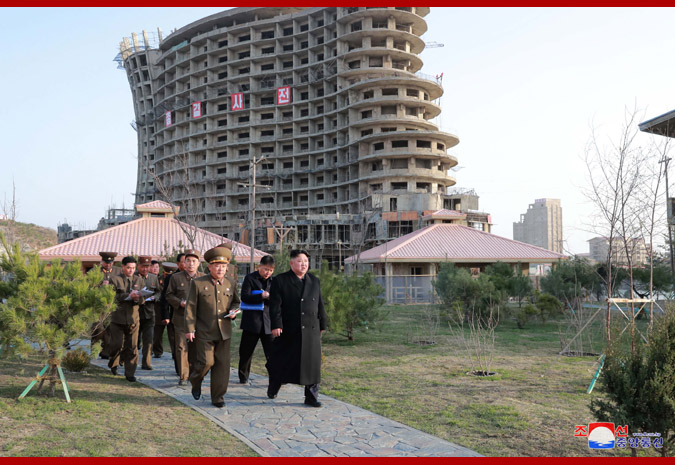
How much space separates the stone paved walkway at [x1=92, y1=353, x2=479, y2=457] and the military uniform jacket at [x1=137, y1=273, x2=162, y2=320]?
157cm

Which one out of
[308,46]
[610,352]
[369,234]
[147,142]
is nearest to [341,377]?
[610,352]

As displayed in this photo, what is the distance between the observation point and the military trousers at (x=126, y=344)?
693cm

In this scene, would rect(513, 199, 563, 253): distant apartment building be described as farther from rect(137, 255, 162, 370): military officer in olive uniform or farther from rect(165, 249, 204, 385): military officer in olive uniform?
rect(165, 249, 204, 385): military officer in olive uniform

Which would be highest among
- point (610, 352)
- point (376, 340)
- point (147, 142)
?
point (147, 142)

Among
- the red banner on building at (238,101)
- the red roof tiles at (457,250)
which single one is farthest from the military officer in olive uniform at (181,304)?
the red banner on building at (238,101)

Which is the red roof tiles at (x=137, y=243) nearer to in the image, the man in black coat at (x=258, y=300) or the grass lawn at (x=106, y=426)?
the man in black coat at (x=258, y=300)

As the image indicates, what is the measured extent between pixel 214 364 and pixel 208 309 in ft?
2.00

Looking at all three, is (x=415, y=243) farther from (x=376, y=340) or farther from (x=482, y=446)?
(x=482, y=446)

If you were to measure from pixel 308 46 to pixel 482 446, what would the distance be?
201 feet

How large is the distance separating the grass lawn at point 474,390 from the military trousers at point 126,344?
193 centimetres

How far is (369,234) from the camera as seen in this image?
49.5 metres

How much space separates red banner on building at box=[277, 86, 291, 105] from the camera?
60656 millimetres

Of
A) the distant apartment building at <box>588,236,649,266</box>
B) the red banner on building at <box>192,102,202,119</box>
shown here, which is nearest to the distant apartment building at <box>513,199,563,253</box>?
the red banner on building at <box>192,102,202,119</box>

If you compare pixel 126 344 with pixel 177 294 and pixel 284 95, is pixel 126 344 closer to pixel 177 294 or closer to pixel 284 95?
pixel 177 294
